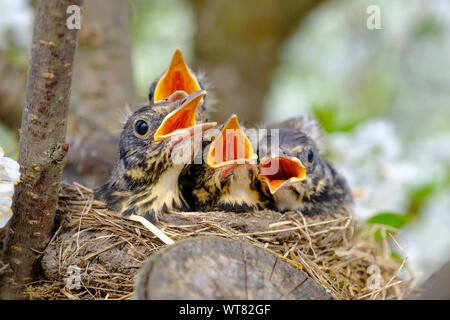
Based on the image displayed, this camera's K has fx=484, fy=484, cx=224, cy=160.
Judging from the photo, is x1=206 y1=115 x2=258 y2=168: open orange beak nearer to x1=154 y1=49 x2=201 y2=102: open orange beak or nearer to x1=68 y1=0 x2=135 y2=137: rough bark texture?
x1=154 y1=49 x2=201 y2=102: open orange beak

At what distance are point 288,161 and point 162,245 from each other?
25.2 inches

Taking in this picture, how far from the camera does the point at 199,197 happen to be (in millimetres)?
2205

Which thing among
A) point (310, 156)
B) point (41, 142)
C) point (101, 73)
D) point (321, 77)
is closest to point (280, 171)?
point (310, 156)

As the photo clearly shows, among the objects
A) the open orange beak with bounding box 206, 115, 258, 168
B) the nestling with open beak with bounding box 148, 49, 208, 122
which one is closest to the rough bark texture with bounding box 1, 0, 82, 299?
the open orange beak with bounding box 206, 115, 258, 168

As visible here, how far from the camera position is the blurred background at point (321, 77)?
10.4 ft

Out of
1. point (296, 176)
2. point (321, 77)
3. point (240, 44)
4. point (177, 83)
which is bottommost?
point (296, 176)

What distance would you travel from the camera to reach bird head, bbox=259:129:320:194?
2033 millimetres

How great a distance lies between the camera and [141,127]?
198 cm

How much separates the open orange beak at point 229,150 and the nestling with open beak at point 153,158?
3.8 inches

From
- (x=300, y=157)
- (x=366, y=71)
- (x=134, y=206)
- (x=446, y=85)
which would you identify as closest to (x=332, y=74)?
(x=366, y=71)

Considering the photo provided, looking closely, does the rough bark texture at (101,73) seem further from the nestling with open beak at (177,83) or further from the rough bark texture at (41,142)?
the rough bark texture at (41,142)

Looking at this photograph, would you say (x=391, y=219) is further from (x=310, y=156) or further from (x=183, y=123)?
(x=183, y=123)

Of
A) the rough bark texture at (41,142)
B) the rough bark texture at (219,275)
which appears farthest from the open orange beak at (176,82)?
the rough bark texture at (219,275)

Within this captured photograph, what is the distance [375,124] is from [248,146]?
58.7 inches
